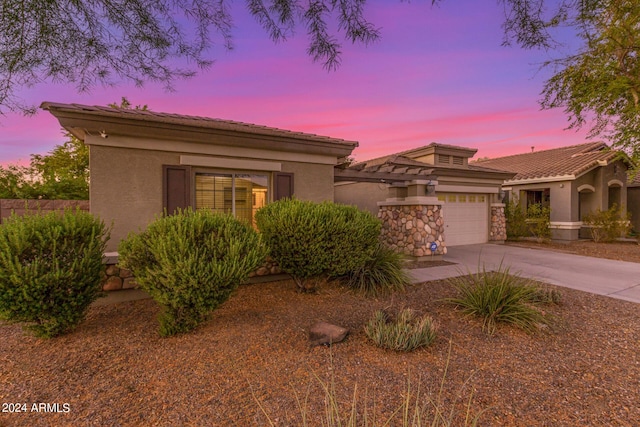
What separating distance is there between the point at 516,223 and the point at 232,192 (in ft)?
44.3

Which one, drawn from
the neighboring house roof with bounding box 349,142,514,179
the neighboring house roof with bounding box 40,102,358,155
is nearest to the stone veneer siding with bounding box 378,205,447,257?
the neighboring house roof with bounding box 349,142,514,179

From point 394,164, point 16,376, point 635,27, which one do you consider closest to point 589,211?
point 635,27

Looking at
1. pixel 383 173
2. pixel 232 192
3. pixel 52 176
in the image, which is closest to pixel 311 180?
pixel 232 192

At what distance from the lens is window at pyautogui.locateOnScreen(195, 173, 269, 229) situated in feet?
22.7

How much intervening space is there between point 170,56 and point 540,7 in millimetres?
5523

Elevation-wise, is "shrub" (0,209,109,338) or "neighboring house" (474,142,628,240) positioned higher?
"neighboring house" (474,142,628,240)

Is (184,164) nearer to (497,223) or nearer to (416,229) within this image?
(416,229)

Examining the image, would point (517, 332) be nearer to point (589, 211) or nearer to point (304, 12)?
point (304, 12)

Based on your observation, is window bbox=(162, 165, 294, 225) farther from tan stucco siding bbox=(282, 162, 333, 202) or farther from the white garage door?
the white garage door

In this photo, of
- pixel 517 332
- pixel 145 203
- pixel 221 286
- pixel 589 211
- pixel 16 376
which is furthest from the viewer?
pixel 589 211

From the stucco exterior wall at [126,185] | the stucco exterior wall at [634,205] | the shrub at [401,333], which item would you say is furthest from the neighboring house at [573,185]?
the stucco exterior wall at [126,185]

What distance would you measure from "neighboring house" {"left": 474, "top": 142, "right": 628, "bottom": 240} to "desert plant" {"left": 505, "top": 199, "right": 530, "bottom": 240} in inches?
85.7

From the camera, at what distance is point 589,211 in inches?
623

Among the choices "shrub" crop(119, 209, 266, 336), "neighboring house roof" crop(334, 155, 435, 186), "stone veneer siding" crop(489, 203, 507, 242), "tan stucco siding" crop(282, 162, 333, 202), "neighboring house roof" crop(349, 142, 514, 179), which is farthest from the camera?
"stone veneer siding" crop(489, 203, 507, 242)
